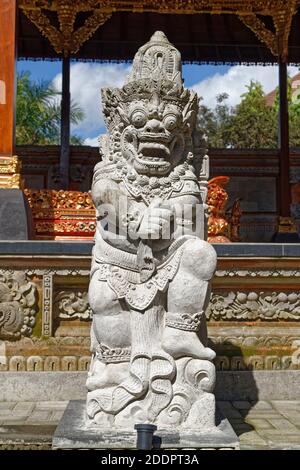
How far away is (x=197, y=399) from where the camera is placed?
424cm

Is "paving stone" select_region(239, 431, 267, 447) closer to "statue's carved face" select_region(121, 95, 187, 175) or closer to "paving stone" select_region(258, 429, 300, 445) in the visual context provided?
"paving stone" select_region(258, 429, 300, 445)

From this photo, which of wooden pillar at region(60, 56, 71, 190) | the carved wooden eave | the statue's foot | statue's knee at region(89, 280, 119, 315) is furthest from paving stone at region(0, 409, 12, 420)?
the carved wooden eave

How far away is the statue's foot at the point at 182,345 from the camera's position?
4.27 m

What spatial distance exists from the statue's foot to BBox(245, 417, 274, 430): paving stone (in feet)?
3.08

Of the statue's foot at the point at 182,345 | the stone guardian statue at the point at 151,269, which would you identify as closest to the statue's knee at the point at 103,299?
the stone guardian statue at the point at 151,269

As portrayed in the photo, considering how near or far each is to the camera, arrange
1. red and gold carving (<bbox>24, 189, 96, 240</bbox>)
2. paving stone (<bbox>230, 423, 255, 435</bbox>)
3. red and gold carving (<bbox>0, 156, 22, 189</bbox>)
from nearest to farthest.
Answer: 1. paving stone (<bbox>230, 423, 255, 435</bbox>)
2. red and gold carving (<bbox>0, 156, 22, 189</bbox>)
3. red and gold carving (<bbox>24, 189, 96, 240</bbox>)

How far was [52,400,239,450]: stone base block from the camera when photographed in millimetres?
3951

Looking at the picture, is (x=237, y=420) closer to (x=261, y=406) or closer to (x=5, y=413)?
(x=261, y=406)

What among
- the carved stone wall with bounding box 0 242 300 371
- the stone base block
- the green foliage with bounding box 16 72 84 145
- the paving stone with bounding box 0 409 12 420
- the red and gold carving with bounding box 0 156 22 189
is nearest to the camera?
the stone base block

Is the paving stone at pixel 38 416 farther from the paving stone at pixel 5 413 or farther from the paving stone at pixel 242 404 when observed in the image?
the paving stone at pixel 242 404

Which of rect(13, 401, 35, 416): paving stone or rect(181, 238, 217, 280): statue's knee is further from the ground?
rect(181, 238, 217, 280): statue's knee

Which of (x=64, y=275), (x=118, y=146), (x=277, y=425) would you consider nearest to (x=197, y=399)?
(x=277, y=425)

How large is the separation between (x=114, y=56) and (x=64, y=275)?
1082cm

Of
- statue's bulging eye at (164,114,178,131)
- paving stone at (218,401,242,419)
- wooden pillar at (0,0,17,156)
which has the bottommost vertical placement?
paving stone at (218,401,242,419)
